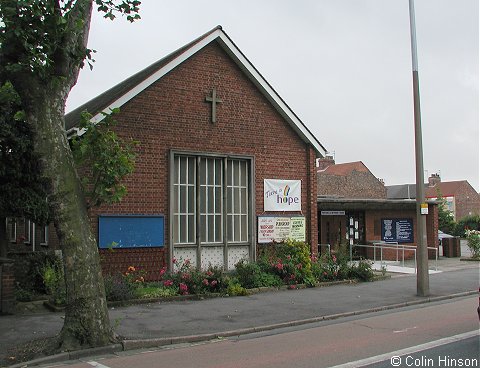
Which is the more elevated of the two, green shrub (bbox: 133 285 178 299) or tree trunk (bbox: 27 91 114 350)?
tree trunk (bbox: 27 91 114 350)

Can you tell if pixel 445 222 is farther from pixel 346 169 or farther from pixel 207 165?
pixel 207 165

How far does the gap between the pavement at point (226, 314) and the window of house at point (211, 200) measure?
272 cm

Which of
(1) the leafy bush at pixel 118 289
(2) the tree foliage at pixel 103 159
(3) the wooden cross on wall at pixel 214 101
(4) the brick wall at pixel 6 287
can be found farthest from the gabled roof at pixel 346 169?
(2) the tree foliage at pixel 103 159

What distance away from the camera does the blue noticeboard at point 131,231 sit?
43.1 ft

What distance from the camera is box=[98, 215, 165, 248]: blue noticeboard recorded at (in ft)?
43.1

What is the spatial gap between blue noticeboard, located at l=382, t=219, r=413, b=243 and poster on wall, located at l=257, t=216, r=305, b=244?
8.35 m

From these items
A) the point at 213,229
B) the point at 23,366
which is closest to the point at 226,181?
the point at 213,229

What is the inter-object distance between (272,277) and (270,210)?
261cm

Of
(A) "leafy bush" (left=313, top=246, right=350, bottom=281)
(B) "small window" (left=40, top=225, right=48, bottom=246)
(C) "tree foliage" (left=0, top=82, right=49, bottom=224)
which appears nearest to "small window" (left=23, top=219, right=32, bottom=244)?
(B) "small window" (left=40, top=225, right=48, bottom=246)

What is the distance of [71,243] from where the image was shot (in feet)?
25.3

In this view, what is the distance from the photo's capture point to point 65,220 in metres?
7.75

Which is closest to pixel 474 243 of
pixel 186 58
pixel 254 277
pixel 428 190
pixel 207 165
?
pixel 254 277

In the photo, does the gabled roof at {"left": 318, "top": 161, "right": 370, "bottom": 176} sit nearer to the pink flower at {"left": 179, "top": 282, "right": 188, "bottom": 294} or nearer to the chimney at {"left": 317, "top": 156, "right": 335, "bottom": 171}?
the chimney at {"left": 317, "top": 156, "right": 335, "bottom": 171}

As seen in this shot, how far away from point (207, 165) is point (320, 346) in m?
8.25
